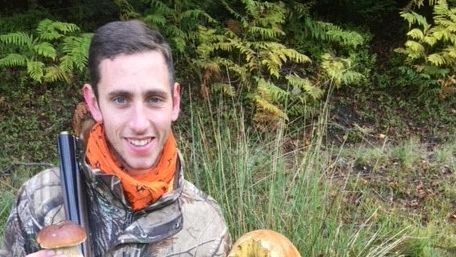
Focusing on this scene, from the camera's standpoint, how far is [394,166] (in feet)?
23.4

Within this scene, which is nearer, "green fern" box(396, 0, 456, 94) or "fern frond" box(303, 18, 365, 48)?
"green fern" box(396, 0, 456, 94)

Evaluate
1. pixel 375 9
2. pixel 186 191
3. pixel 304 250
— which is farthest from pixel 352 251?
pixel 375 9

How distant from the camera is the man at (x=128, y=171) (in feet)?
7.83

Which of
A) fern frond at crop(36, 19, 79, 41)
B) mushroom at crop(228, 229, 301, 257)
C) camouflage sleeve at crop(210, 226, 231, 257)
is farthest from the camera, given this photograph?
fern frond at crop(36, 19, 79, 41)

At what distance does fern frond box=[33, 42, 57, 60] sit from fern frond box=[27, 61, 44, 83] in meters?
0.13

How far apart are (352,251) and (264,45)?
15.5 ft

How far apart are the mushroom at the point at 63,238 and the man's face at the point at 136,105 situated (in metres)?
0.46

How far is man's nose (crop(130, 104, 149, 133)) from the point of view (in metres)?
2.36

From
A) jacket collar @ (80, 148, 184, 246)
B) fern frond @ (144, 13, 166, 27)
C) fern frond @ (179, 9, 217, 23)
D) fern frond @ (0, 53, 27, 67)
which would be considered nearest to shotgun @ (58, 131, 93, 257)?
jacket collar @ (80, 148, 184, 246)

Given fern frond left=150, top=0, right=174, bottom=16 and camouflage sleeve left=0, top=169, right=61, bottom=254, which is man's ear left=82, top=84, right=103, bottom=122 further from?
fern frond left=150, top=0, right=174, bottom=16

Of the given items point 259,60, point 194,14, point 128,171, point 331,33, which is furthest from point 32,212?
point 331,33

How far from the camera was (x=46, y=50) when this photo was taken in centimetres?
798

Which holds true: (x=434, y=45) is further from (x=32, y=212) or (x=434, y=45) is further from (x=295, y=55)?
(x=32, y=212)

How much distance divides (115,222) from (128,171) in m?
0.19
